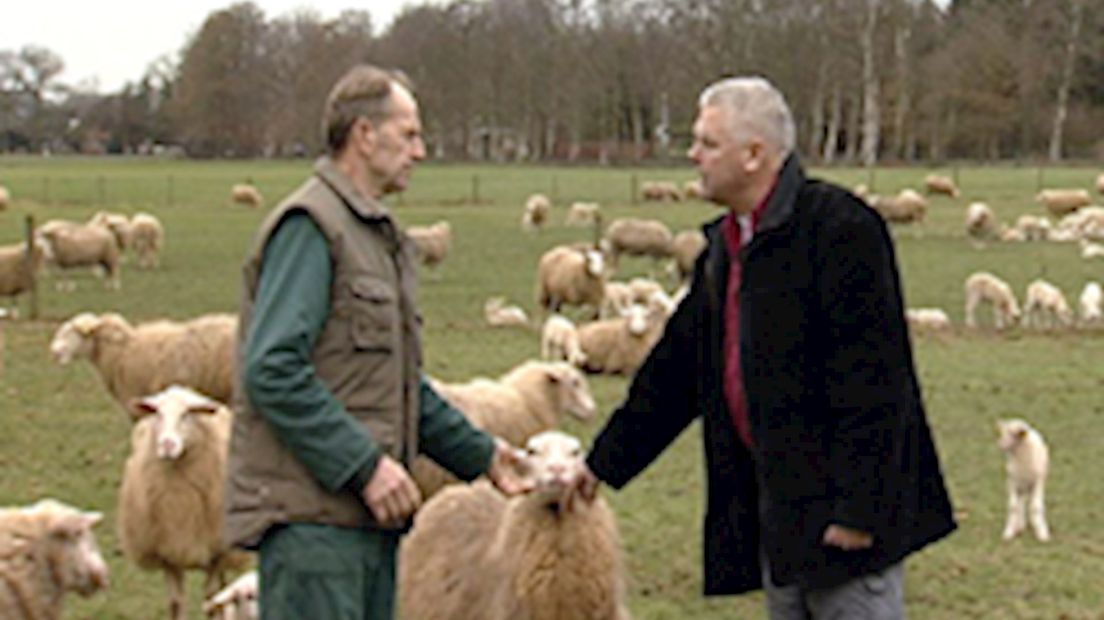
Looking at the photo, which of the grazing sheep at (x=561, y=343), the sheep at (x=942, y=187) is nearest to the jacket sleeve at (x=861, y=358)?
the grazing sheep at (x=561, y=343)

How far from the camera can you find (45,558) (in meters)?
6.64

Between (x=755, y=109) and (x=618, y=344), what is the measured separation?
43.6 feet

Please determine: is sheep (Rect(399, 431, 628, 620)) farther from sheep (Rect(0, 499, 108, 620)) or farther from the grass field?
the grass field

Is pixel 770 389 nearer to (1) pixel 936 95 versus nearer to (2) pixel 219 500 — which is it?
(2) pixel 219 500

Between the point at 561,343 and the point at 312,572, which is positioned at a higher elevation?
the point at 312,572

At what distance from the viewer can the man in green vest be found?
144 inches

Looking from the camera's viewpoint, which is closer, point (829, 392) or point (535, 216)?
point (829, 392)

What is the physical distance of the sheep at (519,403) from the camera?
35.3 feet

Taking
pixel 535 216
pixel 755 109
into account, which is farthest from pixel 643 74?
pixel 755 109

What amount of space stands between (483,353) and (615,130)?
242 feet

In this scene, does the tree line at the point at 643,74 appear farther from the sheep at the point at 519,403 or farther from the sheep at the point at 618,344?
the sheep at the point at 519,403

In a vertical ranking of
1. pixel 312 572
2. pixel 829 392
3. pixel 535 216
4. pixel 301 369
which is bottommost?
pixel 535 216

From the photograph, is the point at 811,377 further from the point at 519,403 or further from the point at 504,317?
the point at 504,317

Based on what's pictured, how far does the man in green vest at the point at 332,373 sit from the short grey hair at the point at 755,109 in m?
0.77
